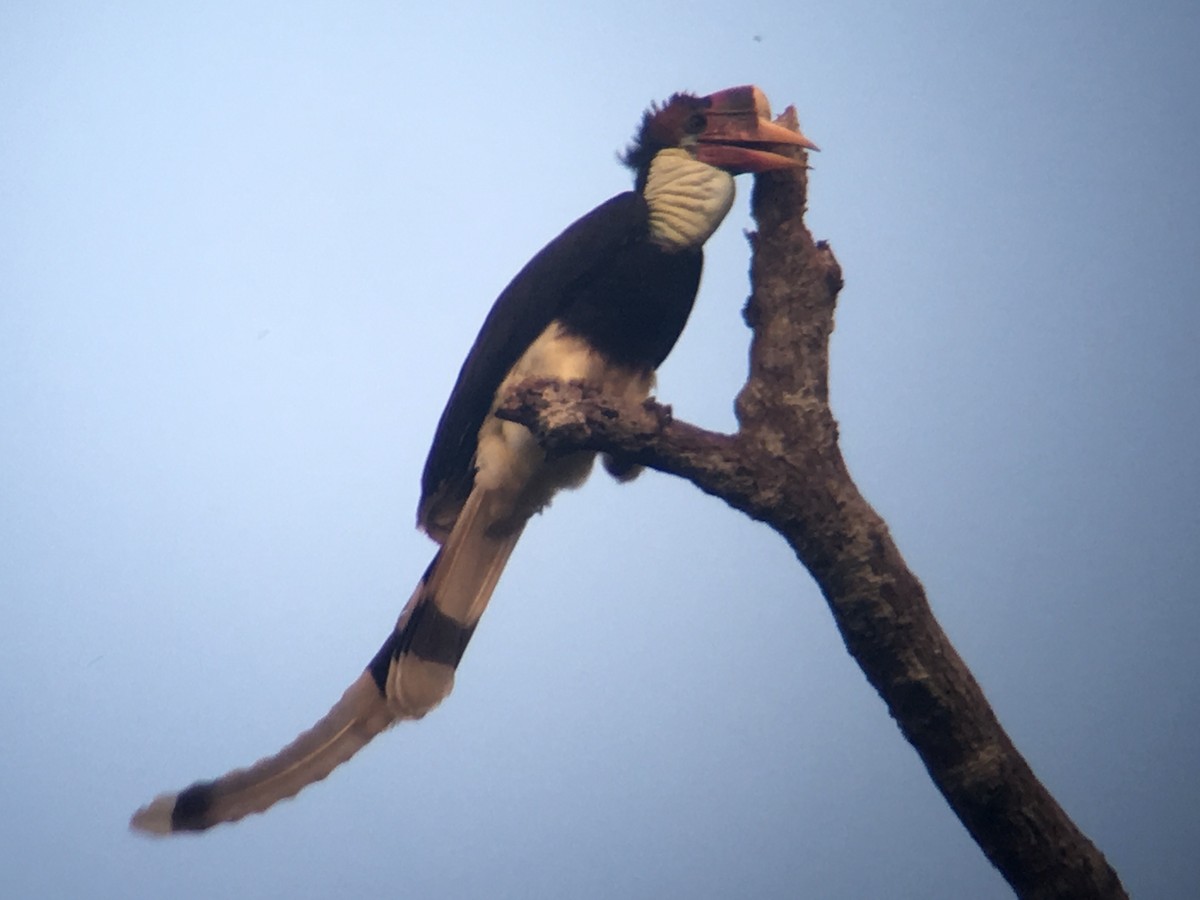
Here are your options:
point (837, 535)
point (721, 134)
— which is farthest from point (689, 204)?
point (837, 535)

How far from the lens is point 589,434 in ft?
5.13

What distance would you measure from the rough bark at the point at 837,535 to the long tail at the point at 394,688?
15.5 inches

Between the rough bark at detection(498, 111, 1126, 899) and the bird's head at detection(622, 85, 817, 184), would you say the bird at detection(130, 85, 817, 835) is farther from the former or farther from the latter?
the rough bark at detection(498, 111, 1126, 899)

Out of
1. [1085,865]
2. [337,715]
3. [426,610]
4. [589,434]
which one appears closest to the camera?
[1085,865]

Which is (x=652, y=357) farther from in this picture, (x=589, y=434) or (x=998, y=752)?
(x=998, y=752)

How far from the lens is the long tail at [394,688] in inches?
66.6

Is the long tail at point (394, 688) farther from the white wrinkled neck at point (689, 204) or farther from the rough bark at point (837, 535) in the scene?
the white wrinkled neck at point (689, 204)

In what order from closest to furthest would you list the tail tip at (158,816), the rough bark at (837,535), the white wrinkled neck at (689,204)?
1. the rough bark at (837,535)
2. the tail tip at (158,816)
3. the white wrinkled neck at (689,204)

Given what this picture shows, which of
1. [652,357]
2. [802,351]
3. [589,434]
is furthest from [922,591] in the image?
[652,357]

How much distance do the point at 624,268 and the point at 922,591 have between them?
2.34ft

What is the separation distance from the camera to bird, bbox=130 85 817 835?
5.92 feet

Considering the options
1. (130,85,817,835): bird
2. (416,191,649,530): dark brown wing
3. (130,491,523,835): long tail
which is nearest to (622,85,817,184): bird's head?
(130,85,817,835): bird

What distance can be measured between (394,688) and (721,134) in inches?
41.2

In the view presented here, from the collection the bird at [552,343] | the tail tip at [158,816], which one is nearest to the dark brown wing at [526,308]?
the bird at [552,343]
